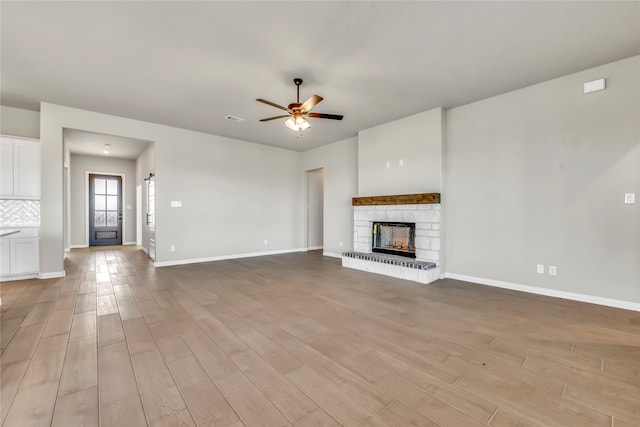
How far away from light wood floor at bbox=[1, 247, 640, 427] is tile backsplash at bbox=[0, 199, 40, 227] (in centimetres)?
142

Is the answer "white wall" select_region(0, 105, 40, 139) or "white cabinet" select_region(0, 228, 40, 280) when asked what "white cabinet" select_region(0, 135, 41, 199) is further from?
"white cabinet" select_region(0, 228, 40, 280)

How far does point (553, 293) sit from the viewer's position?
3.68 metres

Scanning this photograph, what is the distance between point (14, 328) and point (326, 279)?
3.64m

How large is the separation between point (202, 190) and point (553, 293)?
6544 millimetres

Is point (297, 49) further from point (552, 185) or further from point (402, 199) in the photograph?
point (552, 185)

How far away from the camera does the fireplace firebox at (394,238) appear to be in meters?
4.99

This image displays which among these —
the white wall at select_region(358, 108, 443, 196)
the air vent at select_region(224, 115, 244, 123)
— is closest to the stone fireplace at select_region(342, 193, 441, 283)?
the white wall at select_region(358, 108, 443, 196)

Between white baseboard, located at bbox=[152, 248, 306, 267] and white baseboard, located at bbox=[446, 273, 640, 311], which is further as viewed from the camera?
white baseboard, located at bbox=[152, 248, 306, 267]

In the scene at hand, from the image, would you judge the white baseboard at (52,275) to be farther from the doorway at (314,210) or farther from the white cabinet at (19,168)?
the doorway at (314,210)

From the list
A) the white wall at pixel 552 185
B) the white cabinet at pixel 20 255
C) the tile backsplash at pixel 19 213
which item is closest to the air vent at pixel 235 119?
the tile backsplash at pixel 19 213

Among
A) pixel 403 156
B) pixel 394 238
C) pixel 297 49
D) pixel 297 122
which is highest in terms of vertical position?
pixel 297 49

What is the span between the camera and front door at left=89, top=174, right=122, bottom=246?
28.4 feet

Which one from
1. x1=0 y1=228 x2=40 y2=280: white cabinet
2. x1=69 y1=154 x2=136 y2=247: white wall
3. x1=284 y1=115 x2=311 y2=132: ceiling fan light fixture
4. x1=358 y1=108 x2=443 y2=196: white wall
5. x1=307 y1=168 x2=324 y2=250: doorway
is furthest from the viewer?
x1=69 y1=154 x2=136 y2=247: white wall

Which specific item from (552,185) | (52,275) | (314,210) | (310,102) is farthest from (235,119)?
(552,185)
